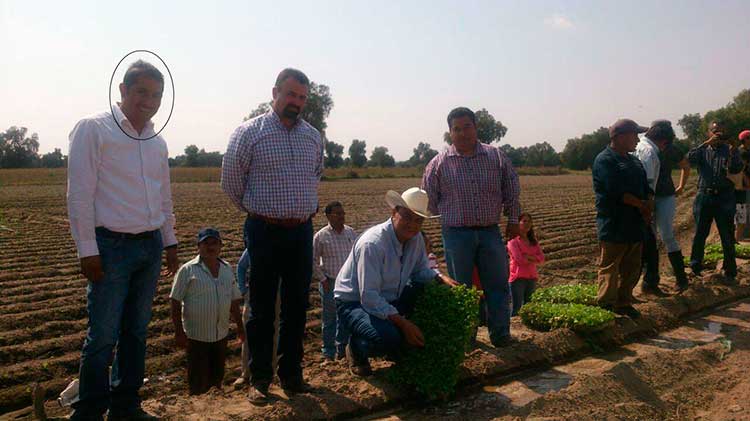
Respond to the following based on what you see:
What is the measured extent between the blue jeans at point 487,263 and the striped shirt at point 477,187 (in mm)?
99

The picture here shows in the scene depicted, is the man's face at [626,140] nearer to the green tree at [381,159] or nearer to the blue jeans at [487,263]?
the blue jeans at [487,263]

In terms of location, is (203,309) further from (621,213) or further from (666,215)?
(666,215)

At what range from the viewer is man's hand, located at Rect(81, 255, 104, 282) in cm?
308

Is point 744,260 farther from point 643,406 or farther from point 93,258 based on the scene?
point 93,258

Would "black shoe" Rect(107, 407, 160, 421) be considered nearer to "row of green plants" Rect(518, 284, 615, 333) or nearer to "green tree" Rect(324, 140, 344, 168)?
"row of green plants" Rect(518, 284, 615, 333)

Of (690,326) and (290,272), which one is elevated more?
(290,272)

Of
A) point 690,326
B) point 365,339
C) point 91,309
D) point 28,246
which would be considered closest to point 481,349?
point 365,339

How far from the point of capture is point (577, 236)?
44.9 ft

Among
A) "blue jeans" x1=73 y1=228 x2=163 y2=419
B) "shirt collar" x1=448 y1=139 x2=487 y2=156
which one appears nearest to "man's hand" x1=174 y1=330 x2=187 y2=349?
"blue jeans" x1=73 y1=228 x2=163 y2=419

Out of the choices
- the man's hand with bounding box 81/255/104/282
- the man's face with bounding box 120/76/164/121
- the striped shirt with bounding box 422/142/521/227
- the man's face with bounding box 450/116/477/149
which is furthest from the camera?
the striped shirt with bounding box 422/142/521/227

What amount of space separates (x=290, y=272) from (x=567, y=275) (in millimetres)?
7147

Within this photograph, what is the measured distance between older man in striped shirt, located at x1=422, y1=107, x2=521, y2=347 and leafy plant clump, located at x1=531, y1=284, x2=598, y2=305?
1.37 meters

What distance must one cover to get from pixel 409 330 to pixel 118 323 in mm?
1659

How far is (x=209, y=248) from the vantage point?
5043 millimetres
